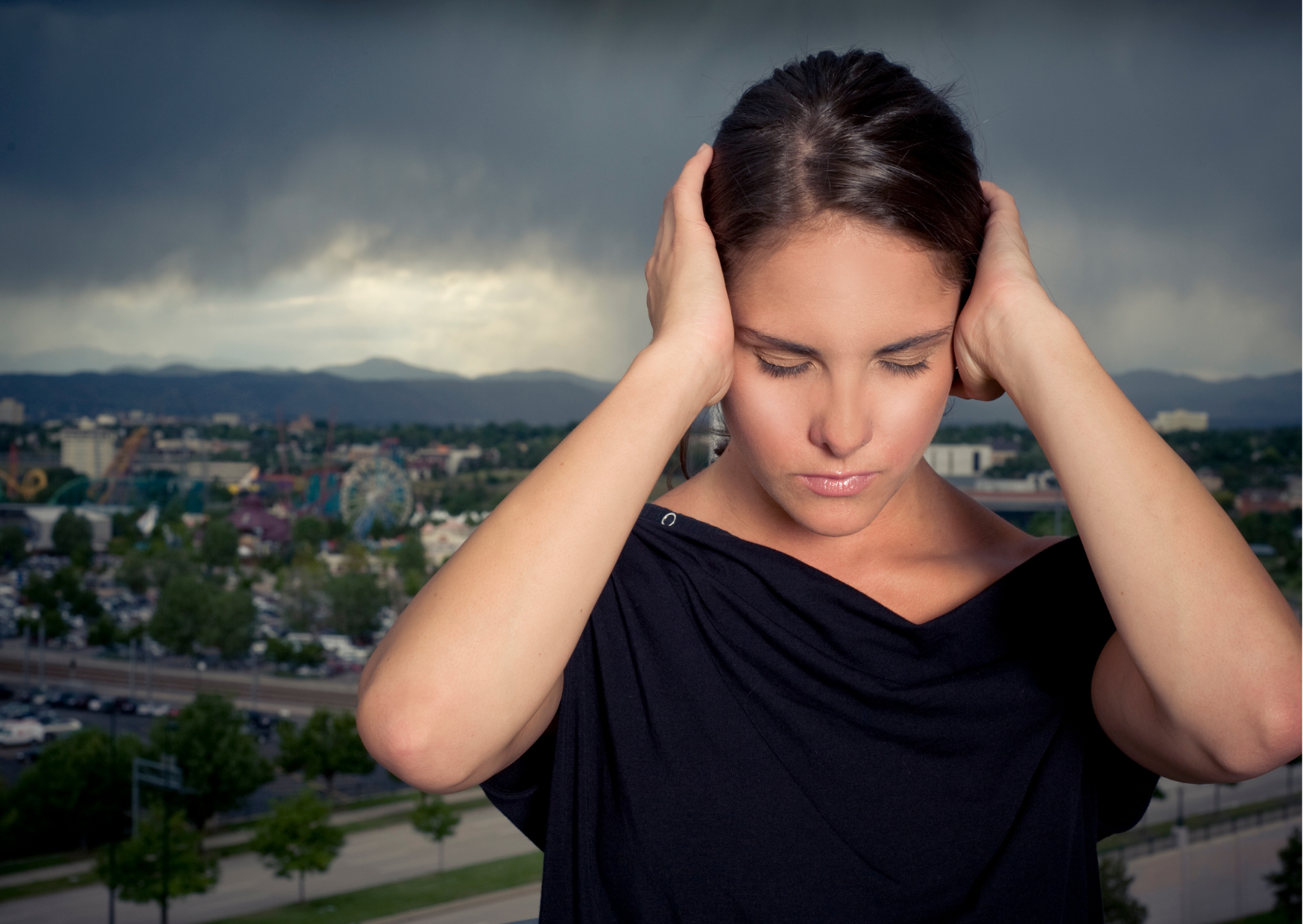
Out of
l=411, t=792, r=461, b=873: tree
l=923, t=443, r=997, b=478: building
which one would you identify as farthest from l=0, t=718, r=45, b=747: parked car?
l=923, t=443, r=997, b=478: building

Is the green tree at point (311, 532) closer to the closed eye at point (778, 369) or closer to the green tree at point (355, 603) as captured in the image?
the green tree at point (355, 603)

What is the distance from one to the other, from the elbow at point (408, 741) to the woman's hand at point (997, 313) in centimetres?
54

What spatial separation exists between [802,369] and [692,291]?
12 cm

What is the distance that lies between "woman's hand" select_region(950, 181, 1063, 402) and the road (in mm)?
9613

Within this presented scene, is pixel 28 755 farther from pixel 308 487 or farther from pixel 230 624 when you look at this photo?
pixel 308 487

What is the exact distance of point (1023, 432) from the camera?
6.47 meters

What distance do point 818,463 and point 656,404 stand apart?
157 millimetres

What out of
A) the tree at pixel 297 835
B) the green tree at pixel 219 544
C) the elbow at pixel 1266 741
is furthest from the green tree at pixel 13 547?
the elbow at pixel 1266 741

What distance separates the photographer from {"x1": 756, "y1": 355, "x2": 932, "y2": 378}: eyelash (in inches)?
32.6

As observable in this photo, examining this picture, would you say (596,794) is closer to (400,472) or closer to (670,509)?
(670,509)

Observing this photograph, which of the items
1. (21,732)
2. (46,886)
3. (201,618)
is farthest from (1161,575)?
(21,732)

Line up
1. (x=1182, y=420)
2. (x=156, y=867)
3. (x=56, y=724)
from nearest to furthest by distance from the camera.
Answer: (x=1182, y=420) → (x=156, y=867) → (x=56, y=724)

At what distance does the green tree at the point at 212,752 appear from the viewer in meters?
10.1

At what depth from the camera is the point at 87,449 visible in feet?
36.0
